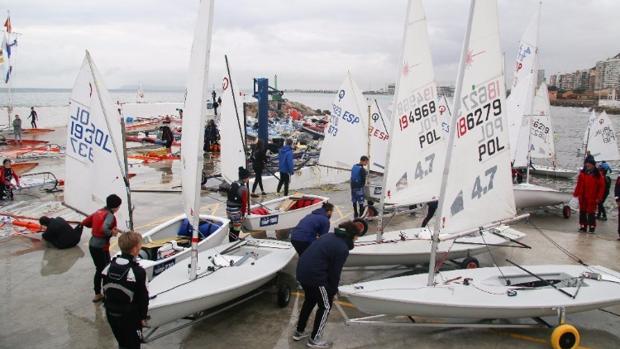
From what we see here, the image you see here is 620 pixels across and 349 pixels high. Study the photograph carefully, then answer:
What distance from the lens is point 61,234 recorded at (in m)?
8.74

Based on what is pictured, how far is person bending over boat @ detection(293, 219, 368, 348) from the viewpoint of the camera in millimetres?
5152

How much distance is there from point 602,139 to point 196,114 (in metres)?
18.8

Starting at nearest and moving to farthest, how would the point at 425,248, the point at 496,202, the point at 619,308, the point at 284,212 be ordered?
1. the point at 496,202
2. the point at 619,308
3. the point at 425,248
4. the point at 284,212

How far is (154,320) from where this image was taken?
509 centimetres

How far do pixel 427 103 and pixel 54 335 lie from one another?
6.53 m

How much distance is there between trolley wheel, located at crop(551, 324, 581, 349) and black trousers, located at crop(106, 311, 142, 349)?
464 cm

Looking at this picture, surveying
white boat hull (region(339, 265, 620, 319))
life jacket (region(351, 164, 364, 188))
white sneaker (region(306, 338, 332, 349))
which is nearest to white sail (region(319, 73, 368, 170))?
life jacket (region(351, 164, 364, 188))

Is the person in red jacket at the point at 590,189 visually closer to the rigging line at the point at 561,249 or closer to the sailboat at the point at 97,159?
the rigging line at the point at 561,249

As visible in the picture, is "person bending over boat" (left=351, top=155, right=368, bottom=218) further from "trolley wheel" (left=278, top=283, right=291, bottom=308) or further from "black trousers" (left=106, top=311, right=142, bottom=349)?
"black trousers" (left=106, top=311, right=142, bottom=349)

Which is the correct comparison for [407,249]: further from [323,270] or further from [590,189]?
[590,189]

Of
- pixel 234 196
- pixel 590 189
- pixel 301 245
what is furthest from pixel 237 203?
pixel 590 189

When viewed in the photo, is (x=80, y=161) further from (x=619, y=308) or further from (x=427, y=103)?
(x=619, y=308)

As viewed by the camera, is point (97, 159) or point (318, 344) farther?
point (97, 159)

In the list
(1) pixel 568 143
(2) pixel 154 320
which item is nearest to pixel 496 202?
(2) pixel 154 320
